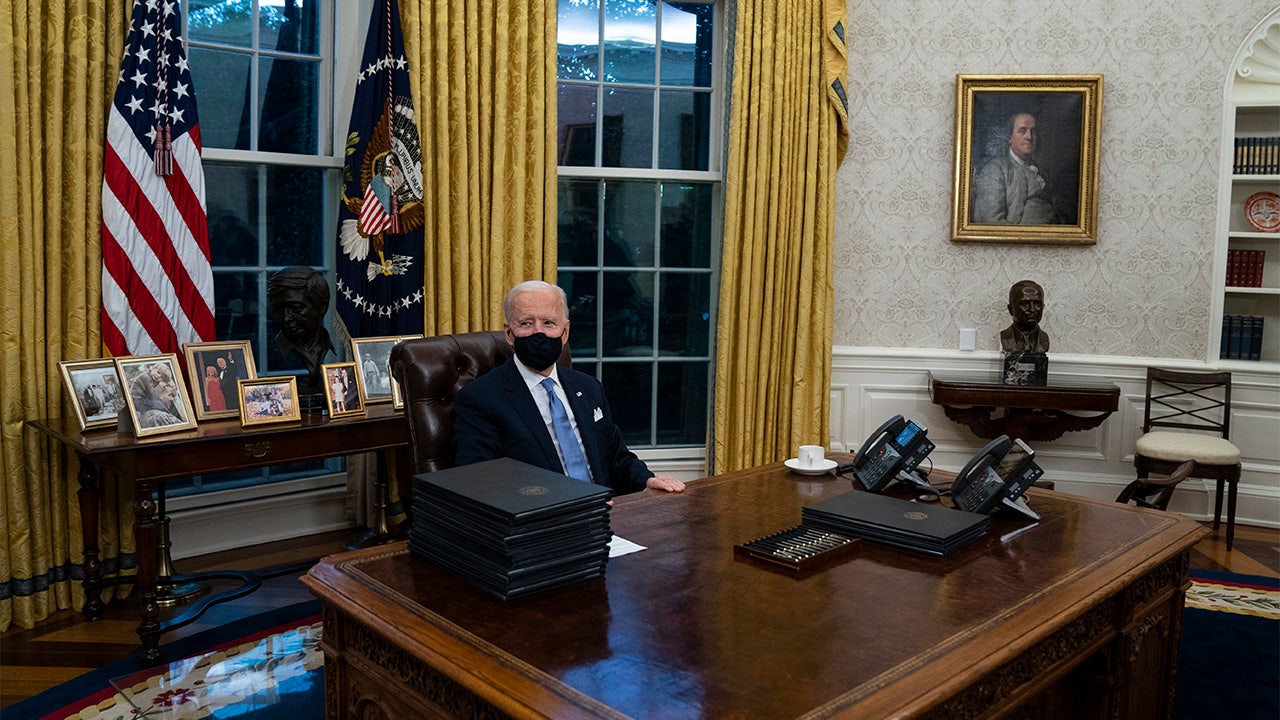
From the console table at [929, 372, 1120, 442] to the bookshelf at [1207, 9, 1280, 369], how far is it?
0.73m

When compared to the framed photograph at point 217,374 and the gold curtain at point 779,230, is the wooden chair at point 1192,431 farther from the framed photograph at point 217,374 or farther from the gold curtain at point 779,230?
the framed photograph at point 217,374

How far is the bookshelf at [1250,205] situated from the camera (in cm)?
498

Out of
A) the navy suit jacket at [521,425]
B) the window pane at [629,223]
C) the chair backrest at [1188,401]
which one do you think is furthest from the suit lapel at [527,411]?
the chair backrest at [1188,401]

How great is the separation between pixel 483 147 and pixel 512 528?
9.92 feet

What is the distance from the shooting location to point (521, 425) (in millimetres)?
2580

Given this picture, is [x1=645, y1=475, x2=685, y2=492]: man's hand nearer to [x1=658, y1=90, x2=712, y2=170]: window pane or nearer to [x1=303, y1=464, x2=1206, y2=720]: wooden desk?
[x1=303, y1=464, x2=1206, y2=720]: wooden desk

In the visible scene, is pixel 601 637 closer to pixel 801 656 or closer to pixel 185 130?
pixel 801 656

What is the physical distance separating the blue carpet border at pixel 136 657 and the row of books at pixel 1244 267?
478cm

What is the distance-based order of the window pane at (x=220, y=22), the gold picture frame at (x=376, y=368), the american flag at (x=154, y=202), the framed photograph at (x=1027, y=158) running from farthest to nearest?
the framed photograph at (x=1027, y=158)
the window pane at (x=220, y=22)
the gold picture frame at (x=376, y=368)
the american flag at (x=154, y=202)

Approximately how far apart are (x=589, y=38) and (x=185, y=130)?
2.02 m

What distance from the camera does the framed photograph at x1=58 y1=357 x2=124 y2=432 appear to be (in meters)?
3.28

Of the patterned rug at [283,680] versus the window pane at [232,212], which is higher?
the window pane at [232,212]

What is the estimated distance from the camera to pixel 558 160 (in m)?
4.77

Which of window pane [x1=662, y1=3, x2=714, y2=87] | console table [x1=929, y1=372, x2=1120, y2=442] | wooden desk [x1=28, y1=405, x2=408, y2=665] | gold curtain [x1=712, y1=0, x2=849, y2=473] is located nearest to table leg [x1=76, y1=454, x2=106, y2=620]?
wooden desk [x1=28, y1=405, x2=408, y2=665]
